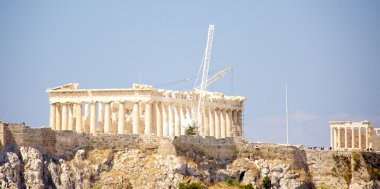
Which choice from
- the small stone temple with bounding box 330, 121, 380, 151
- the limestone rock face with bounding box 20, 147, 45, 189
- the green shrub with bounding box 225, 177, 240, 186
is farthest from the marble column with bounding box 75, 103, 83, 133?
the small stone temple with bounding box 330, 121, 380, 151

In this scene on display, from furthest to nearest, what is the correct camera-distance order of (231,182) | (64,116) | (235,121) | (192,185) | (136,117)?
(235,121) → (64,116) → (136,117) → (231,182) → (192,185)

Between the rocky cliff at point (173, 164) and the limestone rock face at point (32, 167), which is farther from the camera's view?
the rocky cliff at point (173, 164)

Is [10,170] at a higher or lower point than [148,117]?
lower

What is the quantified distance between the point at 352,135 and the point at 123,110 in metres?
37.8

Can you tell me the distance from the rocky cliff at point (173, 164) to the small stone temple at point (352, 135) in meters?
31.2

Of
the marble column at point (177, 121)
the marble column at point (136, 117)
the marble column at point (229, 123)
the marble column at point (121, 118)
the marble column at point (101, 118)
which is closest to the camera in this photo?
the marble column at point (121, 118)

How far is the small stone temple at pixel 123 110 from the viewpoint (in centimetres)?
15662

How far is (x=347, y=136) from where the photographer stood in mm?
186750

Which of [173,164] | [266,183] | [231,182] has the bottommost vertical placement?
[266,183]

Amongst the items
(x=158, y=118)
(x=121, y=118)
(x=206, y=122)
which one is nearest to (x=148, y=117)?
(x=158, y=118)

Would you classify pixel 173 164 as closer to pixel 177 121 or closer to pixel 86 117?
pixel 86 117

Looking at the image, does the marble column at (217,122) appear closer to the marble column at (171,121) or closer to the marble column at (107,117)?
the marble column at (171,121)

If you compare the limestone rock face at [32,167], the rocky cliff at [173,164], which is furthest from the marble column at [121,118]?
the limestone rock face at [32,167]

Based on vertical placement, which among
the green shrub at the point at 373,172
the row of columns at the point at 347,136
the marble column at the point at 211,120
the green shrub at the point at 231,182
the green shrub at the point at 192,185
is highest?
the marble column at the point at 211,120
